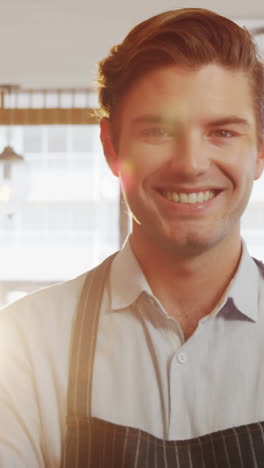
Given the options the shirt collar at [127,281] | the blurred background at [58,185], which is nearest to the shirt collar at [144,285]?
the shirt collar at [127,281]

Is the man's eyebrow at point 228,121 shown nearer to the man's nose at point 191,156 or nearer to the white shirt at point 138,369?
the man's nose at point 191,156

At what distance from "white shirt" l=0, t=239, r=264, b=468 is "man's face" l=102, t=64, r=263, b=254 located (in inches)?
6.4

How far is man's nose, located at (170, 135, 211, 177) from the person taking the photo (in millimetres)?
992

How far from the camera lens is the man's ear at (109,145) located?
1.17 metres

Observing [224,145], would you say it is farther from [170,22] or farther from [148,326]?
[148,326]

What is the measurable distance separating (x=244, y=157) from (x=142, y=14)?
2.20 meters

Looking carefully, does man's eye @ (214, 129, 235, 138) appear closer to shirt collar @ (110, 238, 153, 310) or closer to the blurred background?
shirt collar @ (110, 238, 153, 310)

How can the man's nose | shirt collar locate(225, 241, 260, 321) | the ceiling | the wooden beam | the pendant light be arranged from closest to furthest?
1. the man's nose
2. shirt collar locate(225, 241, 260, 321)
3. the ceiling
4. the pendant light
5. the wooden beam

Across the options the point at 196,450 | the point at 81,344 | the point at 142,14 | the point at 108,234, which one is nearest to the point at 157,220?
the point at 81,344

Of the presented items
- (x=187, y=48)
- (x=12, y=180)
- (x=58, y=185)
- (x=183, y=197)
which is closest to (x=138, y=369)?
(x=183, y=197)

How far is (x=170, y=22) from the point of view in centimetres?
105

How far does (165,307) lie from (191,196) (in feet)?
0.72

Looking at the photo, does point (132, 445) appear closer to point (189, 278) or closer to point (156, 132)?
point (189, 278)

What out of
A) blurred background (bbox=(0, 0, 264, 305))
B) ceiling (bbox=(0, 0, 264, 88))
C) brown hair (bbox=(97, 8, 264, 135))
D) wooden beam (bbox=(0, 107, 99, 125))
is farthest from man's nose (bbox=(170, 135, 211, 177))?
wooden beam (bbox=(0, 107, 99, 125))
